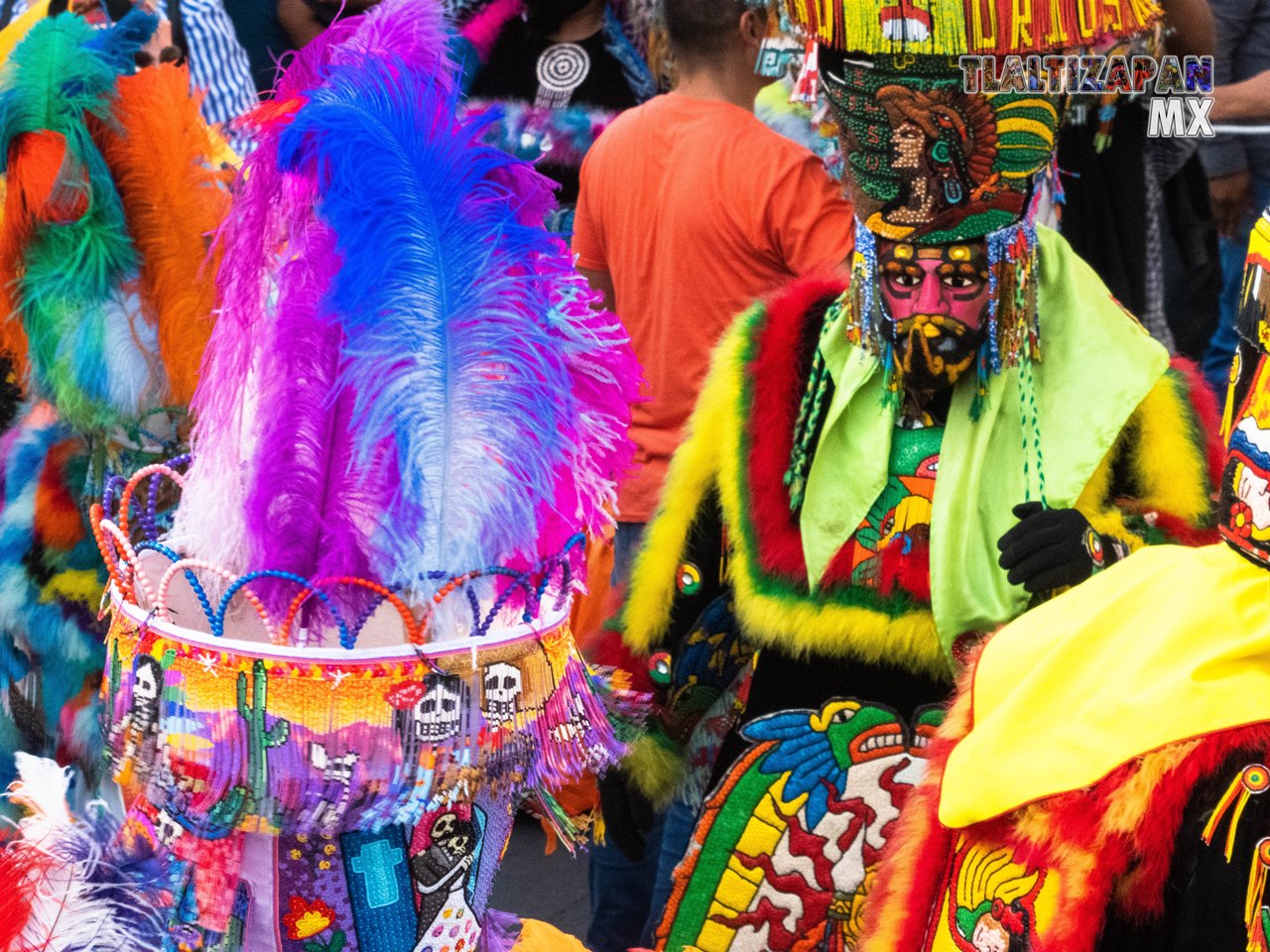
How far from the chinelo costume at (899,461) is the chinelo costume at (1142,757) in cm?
80

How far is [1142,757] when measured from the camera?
1493mm

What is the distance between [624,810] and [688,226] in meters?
1.36

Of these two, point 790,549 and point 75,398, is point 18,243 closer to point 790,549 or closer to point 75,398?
point 75,398

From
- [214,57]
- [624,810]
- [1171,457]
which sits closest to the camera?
[1171,457]

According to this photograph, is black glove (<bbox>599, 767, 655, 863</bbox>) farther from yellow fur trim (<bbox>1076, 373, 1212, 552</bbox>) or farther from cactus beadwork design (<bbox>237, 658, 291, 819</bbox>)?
cactus beadwork design (<bbox>237, 658, 291, 819</bbox>)

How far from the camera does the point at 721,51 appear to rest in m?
3.74

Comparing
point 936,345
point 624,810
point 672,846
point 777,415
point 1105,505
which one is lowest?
point 672,846

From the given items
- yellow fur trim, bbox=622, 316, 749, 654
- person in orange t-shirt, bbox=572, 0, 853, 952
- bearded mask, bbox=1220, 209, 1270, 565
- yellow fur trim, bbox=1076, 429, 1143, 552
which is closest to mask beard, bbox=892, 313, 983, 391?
yellow fur trim, bbox=1076, 429, 1143, 552

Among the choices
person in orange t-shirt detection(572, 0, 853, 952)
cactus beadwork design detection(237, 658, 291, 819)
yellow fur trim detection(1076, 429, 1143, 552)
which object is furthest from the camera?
person in orange t-shirt detection(572, 0, 853, 952)

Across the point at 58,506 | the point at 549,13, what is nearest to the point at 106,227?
the point at 58,506

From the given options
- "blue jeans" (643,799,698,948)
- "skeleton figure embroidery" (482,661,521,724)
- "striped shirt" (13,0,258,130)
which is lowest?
"blue jeans" (643,799,698,948)

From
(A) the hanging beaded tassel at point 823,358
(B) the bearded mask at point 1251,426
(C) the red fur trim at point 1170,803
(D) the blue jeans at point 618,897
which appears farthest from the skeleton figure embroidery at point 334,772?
(D) the blue jeans at point 618,897

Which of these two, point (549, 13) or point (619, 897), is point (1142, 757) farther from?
point (549, 13)

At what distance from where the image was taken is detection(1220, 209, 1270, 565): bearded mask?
1418 millimetres
